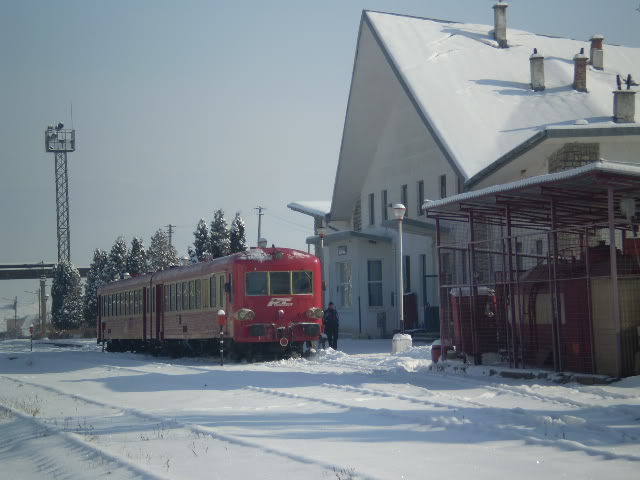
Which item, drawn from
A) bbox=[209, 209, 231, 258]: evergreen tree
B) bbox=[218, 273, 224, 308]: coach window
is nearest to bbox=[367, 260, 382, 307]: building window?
bbox=[218, 273, 224, 308]: coach window

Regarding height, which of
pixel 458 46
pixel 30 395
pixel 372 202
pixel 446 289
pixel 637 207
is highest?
pixel 458 46

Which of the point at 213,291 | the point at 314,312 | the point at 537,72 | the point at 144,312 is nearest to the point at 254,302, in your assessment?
the point at 314,312

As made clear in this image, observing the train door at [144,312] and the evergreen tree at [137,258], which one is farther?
the evergreen tree at [137,258]

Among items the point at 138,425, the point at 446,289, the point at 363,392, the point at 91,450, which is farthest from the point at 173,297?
the point at 91,450

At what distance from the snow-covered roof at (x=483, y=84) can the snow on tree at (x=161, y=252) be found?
40732mm

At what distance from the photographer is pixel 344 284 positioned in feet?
133

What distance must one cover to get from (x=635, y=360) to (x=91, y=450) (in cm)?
870

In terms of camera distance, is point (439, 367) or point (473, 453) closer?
point (473, 453)

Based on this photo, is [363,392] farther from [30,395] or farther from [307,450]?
[30,395]

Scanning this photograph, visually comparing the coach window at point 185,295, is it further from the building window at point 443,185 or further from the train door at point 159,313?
the building window at point 443,185

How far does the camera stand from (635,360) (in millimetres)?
15305

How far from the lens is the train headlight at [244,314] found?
81.1 ft

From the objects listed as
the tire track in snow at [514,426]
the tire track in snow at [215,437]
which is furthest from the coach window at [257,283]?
the tire track in snow at [514,426]

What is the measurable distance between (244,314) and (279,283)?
141 cm
